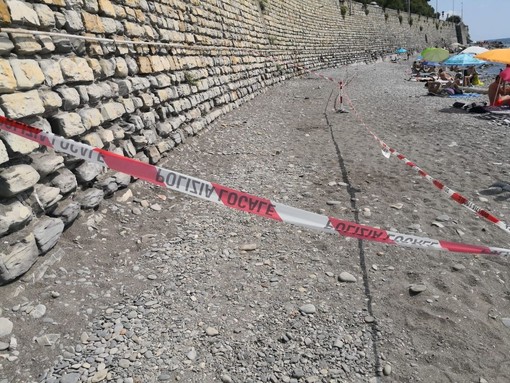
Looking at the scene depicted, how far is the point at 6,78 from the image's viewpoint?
2996 millimetres

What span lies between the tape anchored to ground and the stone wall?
46 cm

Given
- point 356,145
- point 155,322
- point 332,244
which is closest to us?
point 155,322

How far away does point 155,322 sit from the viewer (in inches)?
113

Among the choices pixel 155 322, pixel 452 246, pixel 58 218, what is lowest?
pixel 155 322

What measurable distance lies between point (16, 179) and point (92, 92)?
1633 mm

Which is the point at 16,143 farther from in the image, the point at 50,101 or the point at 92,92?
the point at 92,92

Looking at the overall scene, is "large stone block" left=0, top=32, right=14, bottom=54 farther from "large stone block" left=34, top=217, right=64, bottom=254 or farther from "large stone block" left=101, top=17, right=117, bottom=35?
"large stone block" left=101, top=17, right=117, bottom=35

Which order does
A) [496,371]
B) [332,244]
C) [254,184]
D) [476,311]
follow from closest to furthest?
1. [496,371]
2. [476,311]
3. [332,244]
4. [254,184]

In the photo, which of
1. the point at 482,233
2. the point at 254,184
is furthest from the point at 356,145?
the point at 482,233

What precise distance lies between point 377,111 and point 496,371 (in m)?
9.95

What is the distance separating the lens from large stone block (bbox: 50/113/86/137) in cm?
362

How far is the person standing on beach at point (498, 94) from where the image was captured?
11.5m

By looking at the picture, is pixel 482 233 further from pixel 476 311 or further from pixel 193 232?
pixel 193 232

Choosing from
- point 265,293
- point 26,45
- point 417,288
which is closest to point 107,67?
point 26,45
